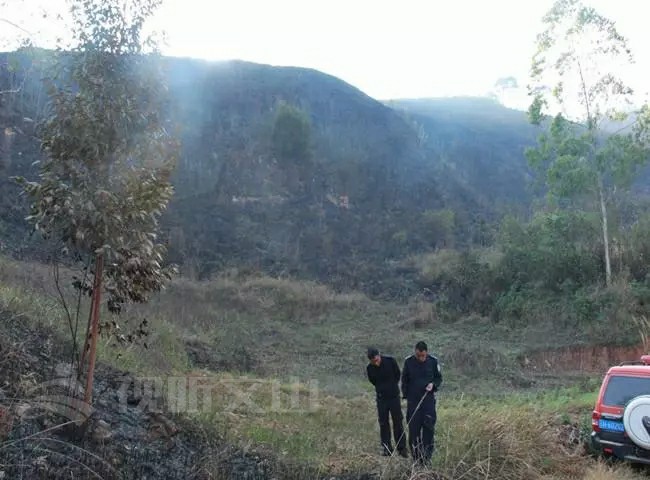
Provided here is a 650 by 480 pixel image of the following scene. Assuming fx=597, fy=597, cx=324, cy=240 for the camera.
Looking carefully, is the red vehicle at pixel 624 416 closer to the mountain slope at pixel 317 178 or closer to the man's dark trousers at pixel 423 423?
the man's dark trousers at pixel 423 423

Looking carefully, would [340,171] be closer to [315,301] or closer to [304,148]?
[304,148]

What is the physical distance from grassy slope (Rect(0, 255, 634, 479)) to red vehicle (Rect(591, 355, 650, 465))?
0.36 m

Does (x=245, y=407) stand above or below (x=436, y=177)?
below

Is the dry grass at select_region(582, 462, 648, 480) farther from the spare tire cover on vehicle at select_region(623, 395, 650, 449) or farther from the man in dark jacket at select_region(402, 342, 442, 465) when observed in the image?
the man in dark jacket at select_region(402, 342, 442, 465)

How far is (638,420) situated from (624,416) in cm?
16

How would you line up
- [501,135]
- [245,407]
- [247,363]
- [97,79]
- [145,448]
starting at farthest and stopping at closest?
[501,135], [247,363], [245,407], [145,448], [97,79]

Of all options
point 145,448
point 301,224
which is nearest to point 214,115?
point 301,224

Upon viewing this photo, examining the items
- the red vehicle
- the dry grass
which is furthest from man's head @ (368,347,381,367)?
the red vehicle

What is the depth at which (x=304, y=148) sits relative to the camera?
41.1m

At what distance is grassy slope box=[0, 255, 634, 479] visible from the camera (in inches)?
252

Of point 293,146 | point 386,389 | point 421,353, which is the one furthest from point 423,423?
point 293,146

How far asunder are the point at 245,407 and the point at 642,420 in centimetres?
565

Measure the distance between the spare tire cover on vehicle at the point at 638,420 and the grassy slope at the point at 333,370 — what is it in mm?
432

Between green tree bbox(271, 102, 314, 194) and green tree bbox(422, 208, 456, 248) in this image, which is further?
green tree bbox(271, 102, 314, 194)
